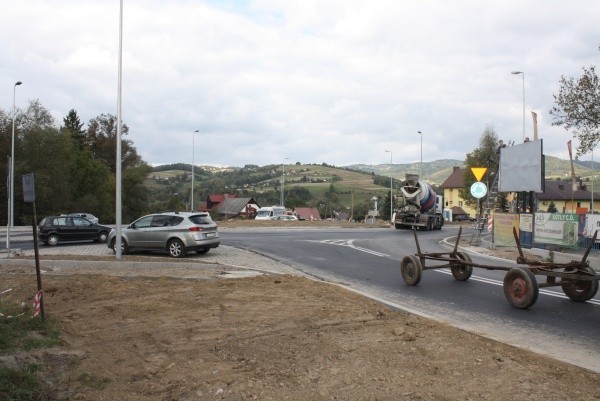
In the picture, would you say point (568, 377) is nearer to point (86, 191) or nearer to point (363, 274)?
point (363, 274)

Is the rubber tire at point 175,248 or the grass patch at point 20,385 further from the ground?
the rubber tire at point 175,248

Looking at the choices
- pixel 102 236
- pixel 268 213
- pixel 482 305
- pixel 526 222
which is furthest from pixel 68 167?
pixel 482 305

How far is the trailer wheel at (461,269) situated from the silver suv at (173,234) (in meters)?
8.67

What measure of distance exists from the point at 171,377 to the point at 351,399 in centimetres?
202

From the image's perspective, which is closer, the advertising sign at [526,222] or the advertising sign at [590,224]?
the advertising sign at [590,224]

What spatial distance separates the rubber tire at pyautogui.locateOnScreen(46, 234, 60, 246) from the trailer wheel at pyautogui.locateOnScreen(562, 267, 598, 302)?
70.5 ft

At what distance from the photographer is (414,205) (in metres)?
39.9

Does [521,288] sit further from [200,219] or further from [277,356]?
[200,219]

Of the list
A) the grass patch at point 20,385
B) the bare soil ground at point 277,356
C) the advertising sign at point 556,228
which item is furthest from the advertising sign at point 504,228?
the grass patch at point 20,385

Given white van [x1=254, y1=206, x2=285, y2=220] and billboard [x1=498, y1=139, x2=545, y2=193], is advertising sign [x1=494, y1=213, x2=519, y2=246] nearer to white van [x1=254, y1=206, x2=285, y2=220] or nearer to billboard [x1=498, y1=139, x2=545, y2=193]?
billboard [x1=498, y1=139, x2=545, y2=193]

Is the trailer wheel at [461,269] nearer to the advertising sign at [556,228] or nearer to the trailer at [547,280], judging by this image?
the trailer at [547,280]

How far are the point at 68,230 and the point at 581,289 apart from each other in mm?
21733

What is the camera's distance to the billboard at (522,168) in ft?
75.7

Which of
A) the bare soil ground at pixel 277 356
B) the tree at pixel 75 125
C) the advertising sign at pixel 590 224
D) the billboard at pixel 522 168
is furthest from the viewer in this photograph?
the tree at pixel 75 125
